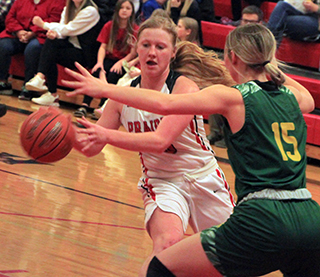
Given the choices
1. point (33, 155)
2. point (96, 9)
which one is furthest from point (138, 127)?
point (96, 9)

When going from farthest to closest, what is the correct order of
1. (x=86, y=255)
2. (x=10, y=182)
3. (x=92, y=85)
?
(x=10, y=182) < (x=86, y=255) < (x=92, y=85)

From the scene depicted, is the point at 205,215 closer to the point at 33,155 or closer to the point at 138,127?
the point at 138,127

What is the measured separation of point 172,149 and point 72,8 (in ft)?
18.4

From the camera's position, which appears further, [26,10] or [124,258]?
[26,10]

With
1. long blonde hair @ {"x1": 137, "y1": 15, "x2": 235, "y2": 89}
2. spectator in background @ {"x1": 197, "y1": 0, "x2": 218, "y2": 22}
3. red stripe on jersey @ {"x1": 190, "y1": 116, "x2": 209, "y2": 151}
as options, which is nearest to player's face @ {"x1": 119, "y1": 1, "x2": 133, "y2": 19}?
spectator in background @ {"x1": 197, "y1": 0, "x2": 218, "y2": 22}

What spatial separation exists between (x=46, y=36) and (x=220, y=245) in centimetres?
662

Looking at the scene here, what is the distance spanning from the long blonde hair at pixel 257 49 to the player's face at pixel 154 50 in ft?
2.20

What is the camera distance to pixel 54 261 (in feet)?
9.48

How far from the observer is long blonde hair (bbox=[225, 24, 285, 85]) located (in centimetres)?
203

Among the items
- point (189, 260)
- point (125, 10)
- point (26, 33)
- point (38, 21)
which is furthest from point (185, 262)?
point (26, 33)

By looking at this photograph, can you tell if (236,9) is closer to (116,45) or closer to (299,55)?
(299,55)

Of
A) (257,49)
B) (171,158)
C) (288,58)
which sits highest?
(257,49)

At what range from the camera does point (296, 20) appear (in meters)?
7.15

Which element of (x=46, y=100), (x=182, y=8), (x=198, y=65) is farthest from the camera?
(x=46, y=100)
